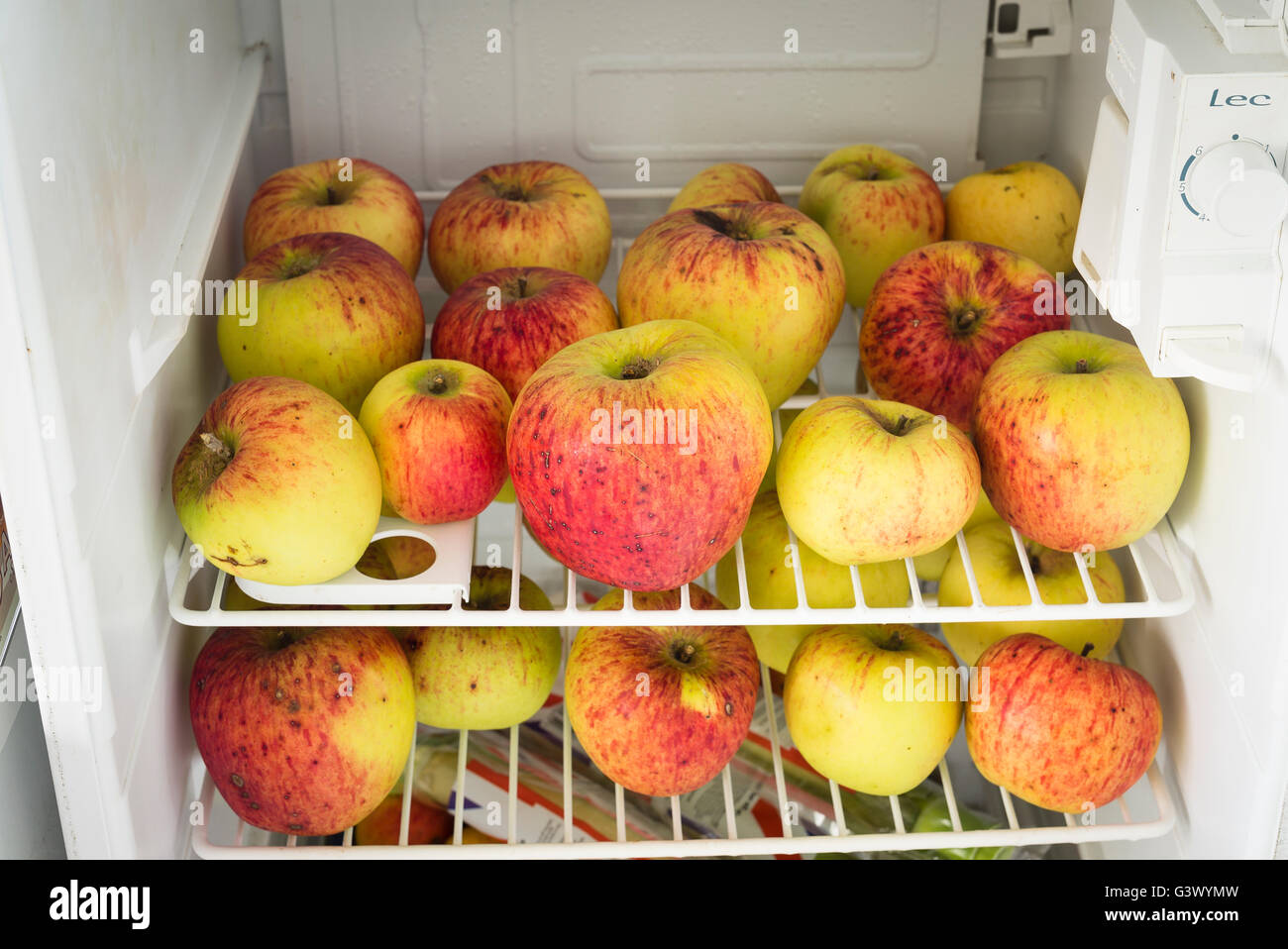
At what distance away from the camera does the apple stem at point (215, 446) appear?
35.2 inches

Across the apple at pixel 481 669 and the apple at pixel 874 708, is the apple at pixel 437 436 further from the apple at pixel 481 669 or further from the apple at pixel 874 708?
the apple at pixel 874 708

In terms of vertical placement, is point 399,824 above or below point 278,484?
below

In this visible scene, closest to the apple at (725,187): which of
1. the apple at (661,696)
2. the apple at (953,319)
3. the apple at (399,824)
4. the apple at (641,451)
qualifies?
the apple at (953,319)

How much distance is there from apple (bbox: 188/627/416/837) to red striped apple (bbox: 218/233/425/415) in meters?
0.22

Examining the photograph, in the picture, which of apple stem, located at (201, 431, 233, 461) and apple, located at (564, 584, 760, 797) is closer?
apple stem, located at (201, 431, 233, 461)

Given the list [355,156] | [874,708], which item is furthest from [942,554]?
[355,156]

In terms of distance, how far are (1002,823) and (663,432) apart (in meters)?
0.76

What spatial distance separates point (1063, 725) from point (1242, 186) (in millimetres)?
440

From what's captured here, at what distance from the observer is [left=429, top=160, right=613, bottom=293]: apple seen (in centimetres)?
117

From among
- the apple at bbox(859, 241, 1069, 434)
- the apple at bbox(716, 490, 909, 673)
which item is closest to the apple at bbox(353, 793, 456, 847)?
the apple at bbox(716, 490, 909, 673)

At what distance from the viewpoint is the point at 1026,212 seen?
3.92ft

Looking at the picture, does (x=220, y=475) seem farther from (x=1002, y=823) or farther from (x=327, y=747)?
(x=1002, y=823)

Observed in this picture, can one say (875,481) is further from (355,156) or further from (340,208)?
(355,156)

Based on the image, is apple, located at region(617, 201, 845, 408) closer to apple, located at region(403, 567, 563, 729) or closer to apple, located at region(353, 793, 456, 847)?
apple, located at region(403, 567, 563, 729)
